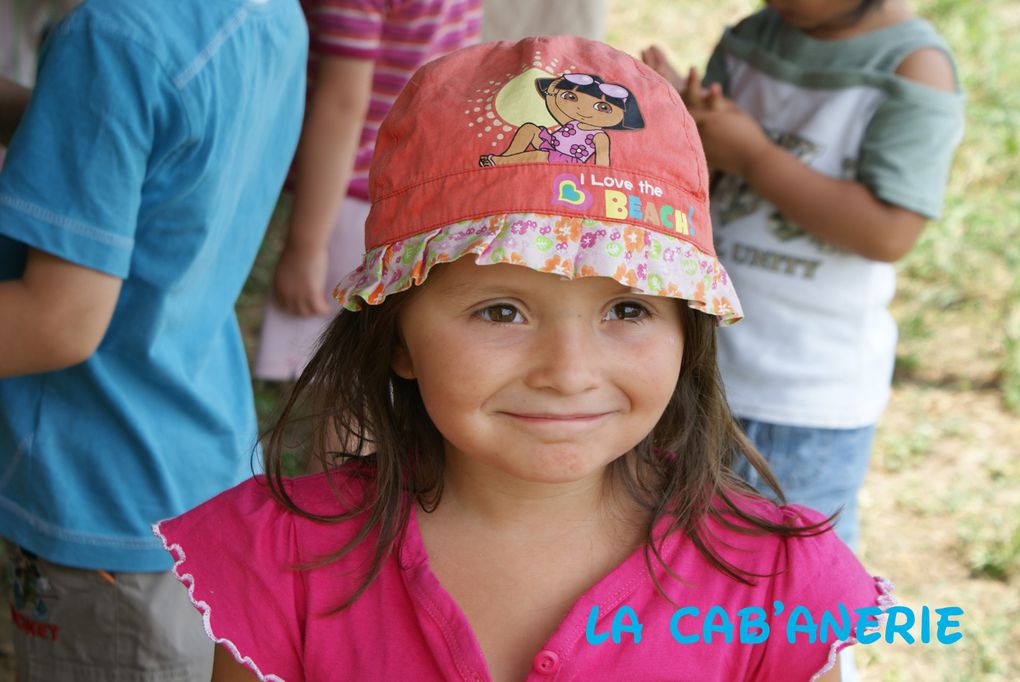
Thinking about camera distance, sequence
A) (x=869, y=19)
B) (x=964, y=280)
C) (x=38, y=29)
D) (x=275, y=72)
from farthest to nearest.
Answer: (x=964, y=280)
(x=38, y=29)
(x=869, y=19)
(x=275, y=72)

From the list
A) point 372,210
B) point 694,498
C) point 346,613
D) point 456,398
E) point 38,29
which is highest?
point 372,210

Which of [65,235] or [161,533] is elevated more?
[65,235]

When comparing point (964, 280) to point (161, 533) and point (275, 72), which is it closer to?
point (275, 72)

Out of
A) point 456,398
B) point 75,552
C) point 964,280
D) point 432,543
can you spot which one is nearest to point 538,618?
point 432,543

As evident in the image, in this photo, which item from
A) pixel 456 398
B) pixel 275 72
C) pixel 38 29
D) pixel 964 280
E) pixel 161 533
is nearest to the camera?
pixel 456 398

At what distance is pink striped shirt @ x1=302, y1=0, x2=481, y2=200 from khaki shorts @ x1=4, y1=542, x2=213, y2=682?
1291 millimetres

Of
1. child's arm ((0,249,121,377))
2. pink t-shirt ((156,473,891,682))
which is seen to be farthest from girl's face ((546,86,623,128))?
child's arm ((0,249,121,377))

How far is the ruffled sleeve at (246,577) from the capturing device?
1677 millimetres

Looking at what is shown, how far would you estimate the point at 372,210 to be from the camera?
1.65 metres

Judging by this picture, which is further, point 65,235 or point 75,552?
point 75,552

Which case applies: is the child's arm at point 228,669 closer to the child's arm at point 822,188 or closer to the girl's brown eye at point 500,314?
the girl's brown eye at point 500,314

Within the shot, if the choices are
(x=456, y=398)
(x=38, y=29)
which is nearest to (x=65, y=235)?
(x=456, y=398)

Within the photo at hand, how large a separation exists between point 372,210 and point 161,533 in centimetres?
52

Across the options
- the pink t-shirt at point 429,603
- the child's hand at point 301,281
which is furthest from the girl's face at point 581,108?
the child's hand at point 301,281
